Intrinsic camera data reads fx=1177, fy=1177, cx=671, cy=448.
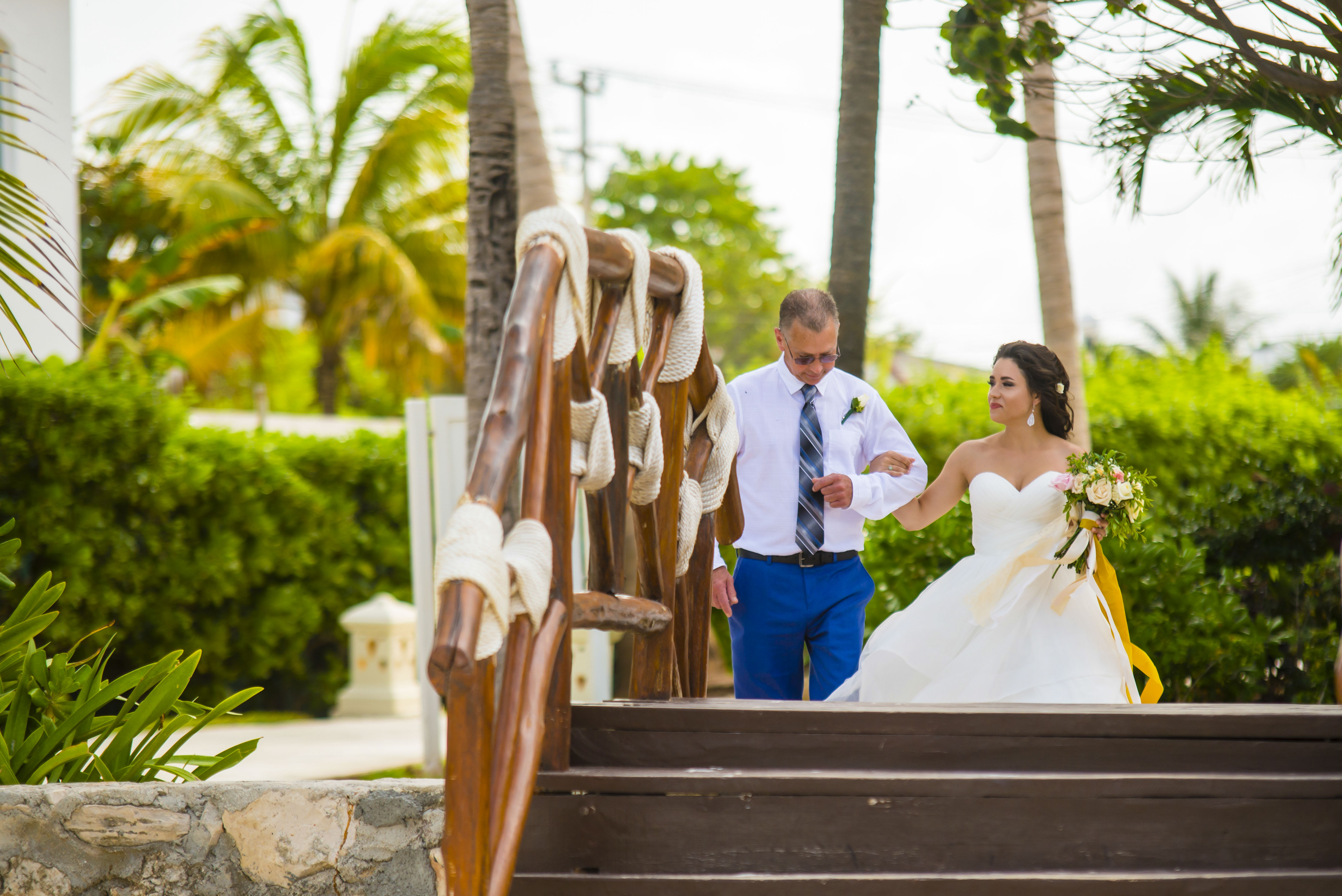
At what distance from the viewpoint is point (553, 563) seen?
2107mm

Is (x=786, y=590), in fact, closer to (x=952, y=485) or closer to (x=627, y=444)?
(x=952, y=485)

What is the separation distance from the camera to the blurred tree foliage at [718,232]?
105 feet

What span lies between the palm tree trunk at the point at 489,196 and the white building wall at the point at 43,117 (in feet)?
13.5

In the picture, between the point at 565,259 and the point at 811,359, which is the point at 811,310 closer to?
the point at 811,359

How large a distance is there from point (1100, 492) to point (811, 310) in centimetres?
117

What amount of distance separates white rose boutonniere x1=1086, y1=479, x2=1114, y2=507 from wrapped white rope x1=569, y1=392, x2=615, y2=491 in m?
2.37

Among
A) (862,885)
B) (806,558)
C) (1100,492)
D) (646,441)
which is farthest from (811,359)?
(862,885)

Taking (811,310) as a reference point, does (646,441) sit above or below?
below

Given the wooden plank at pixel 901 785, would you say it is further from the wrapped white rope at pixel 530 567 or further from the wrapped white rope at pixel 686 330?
the wrapped white rope at pixel 686 330

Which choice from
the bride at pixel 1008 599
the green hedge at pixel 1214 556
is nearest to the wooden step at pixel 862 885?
the bride at pixel 1008 599

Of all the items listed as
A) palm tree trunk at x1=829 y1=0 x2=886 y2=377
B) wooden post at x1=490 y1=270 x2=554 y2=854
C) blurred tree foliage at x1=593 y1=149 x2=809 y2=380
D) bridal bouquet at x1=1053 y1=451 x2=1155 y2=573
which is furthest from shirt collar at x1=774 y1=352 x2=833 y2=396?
blurred tree foliage at x1=593 y1=149 x2=809 y2=380

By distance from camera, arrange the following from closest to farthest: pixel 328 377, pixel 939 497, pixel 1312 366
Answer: pixel 939 497
pixel 328 377
pixel 1312 366

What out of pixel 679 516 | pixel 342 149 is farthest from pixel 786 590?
pixel 342 149

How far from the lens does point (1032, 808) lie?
2213 millimetres
